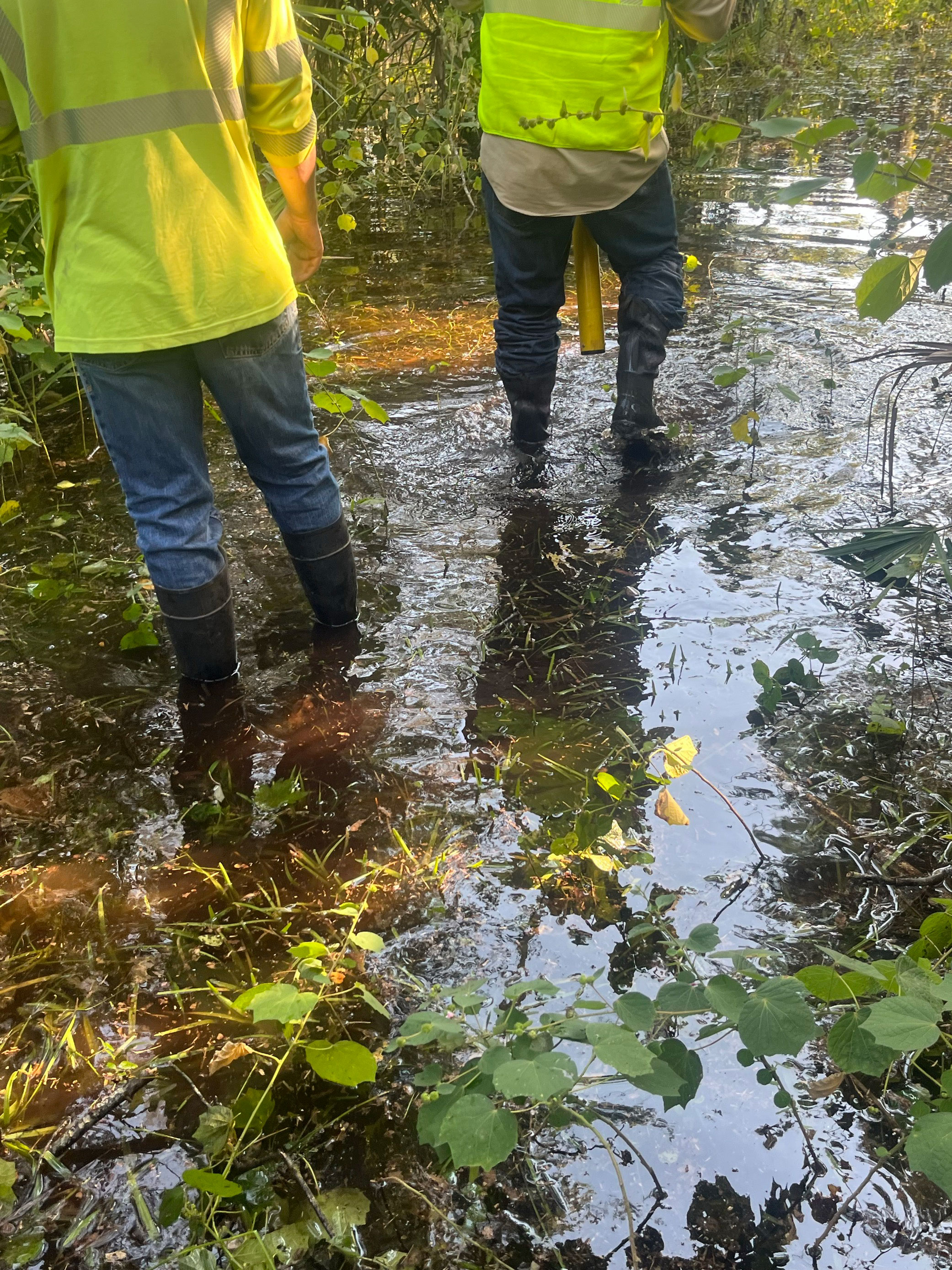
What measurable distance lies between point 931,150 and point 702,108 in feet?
7.30

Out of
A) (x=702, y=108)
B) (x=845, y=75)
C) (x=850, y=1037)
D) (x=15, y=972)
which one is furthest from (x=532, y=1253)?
(x=845, y=75)

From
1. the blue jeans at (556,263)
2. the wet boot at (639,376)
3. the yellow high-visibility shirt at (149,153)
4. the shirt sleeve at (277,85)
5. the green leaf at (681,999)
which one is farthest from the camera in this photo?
the wet boot at (639,376)

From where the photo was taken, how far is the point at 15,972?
188cm

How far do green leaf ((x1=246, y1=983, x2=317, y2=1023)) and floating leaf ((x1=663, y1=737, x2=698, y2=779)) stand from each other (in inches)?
37.8

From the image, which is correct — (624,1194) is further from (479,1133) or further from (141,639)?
(141,639)

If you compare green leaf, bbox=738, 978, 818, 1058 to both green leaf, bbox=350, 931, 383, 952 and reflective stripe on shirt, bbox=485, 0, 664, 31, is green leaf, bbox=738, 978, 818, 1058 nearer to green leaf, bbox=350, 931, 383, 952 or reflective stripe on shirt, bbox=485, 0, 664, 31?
green leaf, bbox=350, 931, 383, 952

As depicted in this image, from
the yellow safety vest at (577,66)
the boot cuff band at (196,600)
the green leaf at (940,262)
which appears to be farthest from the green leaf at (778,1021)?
the yellow safety vest at (577,66)

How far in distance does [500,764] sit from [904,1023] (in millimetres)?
1161

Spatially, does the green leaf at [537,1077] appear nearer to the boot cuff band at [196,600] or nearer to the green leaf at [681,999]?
the green leaf at [681,999]

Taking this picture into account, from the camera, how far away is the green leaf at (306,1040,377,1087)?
1504mm

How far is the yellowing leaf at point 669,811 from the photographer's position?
→ 2092 mm

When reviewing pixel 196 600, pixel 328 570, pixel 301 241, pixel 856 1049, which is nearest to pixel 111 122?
pixel 301 241

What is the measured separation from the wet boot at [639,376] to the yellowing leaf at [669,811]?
5.68 ft

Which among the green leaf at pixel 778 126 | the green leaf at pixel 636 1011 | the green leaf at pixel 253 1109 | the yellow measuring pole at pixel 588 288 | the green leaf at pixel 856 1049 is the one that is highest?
the green leaf at pixel 778 126
